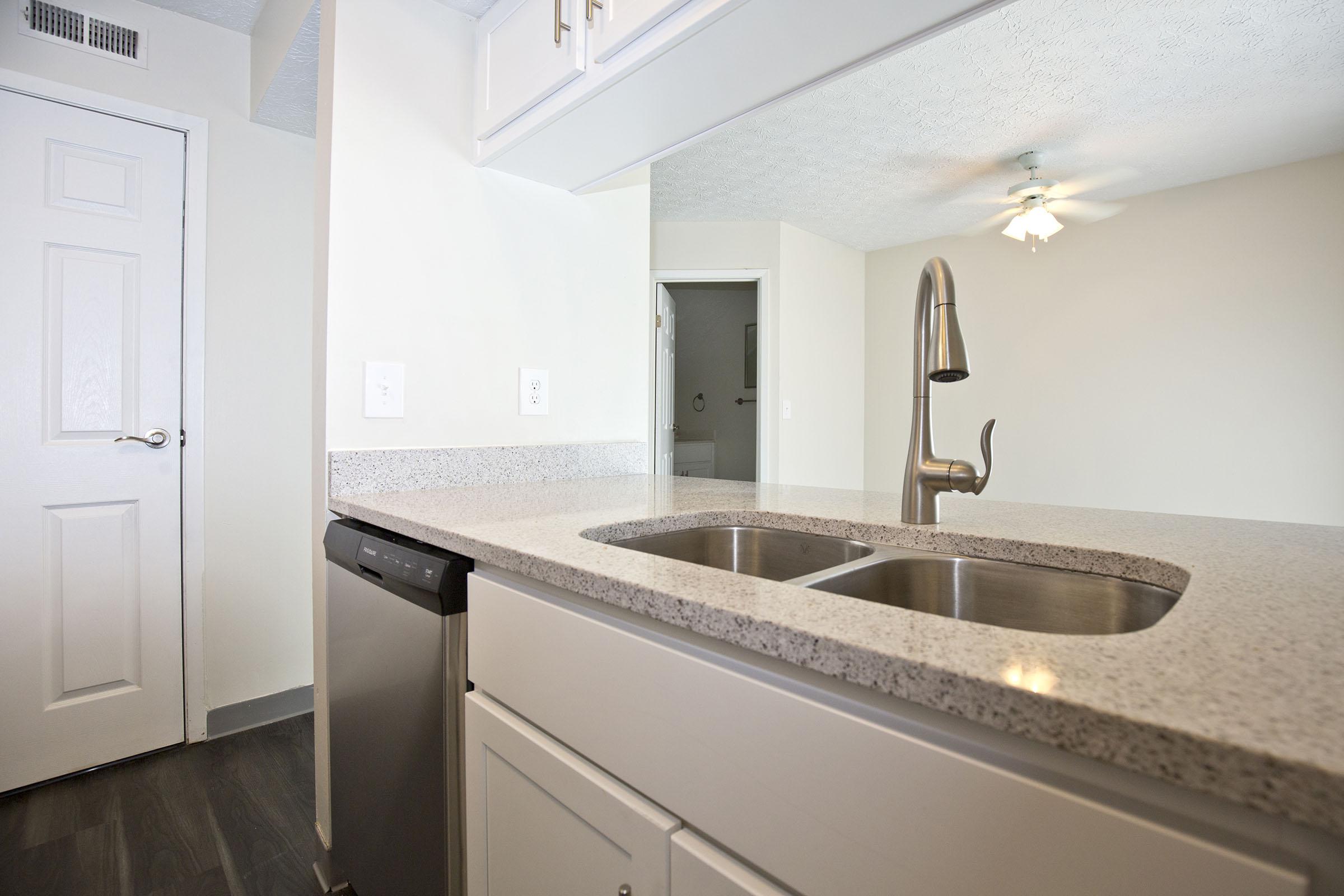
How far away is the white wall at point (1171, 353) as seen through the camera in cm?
307

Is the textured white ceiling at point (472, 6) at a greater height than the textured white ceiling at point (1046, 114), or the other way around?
the textured white ceiling at point (1046, 114)

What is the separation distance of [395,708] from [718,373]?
519 centimetres

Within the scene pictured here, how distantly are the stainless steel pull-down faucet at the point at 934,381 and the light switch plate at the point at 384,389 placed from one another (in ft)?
3.75

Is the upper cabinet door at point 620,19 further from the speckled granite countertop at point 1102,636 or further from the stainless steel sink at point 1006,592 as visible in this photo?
the stainless steel sink at point 1006,592

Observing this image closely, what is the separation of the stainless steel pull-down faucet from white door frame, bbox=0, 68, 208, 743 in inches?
88.3

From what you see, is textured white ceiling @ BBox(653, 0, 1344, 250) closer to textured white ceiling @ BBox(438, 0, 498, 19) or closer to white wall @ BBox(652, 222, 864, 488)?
white wall @ BBox(652, 222, 864, 488)

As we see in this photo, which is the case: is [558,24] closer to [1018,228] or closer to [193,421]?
[193,421]

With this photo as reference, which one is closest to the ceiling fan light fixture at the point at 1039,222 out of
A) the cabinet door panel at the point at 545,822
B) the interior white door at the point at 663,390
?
the interior white door at the point at 663,390

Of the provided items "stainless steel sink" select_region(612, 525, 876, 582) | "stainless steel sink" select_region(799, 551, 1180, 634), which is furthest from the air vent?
"stainless steel sink" select_region(799, 551, 1180, 634)

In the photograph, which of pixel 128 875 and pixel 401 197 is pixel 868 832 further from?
pixel 128 875

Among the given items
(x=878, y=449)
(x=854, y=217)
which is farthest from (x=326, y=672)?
(x=878, y=449)

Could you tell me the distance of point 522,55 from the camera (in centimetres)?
143

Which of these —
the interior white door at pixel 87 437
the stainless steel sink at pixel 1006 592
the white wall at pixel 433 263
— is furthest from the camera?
the interior white door at pixel 87 437

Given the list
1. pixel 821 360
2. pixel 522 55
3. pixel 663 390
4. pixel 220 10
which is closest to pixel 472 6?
pixel 522 55
